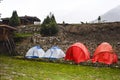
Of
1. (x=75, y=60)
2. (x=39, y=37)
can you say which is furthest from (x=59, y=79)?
(x=39, y=37)

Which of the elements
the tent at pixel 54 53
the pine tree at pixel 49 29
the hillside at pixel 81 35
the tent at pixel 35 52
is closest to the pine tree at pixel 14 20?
Result: the hillside at pixel 81 35

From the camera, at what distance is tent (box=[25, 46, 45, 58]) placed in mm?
41728

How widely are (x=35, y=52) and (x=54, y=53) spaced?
3.11 metres

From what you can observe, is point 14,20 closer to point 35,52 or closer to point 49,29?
point 49,29

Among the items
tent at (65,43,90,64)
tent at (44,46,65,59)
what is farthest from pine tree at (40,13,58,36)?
tent at (65,43,90,64)

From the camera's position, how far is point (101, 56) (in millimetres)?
36625

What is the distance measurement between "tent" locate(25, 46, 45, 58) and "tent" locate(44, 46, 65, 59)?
1.24 meters

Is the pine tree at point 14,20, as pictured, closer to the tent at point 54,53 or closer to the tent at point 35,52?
the tent at point 35,52

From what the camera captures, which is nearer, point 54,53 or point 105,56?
point 105,56

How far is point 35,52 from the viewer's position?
41906 millimetres


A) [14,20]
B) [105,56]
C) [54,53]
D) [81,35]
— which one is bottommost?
[105,56]

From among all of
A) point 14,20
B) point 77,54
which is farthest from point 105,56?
point 14,20

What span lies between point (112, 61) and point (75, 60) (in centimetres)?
455

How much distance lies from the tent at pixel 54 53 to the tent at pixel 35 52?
4.08 feet
